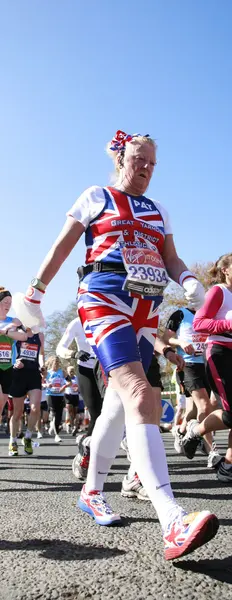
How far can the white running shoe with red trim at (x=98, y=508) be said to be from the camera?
2.95m

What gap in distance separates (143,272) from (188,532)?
1249 millimetres

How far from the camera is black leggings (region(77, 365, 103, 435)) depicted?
5.95 m

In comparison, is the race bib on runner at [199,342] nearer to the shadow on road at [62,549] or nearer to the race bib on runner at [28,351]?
the race bib on runner at [28,351]

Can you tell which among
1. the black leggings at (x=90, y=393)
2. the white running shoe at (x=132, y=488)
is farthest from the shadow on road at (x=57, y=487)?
the black leggings at (x=90, y=393)

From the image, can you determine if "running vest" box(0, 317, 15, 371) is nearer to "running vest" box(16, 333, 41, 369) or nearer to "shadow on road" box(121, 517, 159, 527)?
"running vest" box(16, 333, 41, 369)

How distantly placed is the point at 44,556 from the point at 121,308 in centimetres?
115

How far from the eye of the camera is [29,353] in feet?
31.1

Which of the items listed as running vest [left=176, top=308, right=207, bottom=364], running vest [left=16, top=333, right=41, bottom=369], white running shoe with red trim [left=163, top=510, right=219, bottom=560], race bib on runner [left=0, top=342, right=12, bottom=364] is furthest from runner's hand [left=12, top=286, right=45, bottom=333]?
running vest [left=16, top=333, right=41, bottom=369]

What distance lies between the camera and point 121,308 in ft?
9.32

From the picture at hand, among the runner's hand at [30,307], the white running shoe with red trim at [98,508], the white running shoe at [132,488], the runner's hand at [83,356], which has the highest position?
the runner's hand at [30,307]

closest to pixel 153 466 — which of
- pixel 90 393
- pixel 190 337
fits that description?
pixel 90 393

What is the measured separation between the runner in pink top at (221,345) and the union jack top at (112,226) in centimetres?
172

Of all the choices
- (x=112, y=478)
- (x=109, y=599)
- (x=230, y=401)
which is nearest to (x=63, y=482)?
(x=112, y=478)

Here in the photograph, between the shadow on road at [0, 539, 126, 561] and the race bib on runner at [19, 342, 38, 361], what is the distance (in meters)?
6.80
